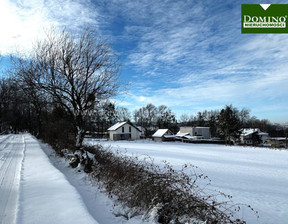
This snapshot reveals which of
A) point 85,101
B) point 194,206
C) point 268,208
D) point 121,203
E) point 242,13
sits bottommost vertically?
point 268,208

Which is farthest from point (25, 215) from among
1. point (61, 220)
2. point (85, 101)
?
point (85, 101)

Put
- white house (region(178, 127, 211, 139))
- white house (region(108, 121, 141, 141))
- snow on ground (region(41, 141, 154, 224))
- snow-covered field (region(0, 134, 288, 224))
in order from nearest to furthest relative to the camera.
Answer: snow-covered field (region(0, 134, 288, 224))
snow on ground (region(41, 141, 154, 224))
white house (region(108, 121, 141, 141))
white house (region(178, 127, 211, 139))

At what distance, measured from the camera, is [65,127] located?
13344 millimetres

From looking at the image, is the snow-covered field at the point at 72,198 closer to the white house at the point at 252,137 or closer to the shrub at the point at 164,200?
the shrub at the point at 164,200

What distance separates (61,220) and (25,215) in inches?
→ 34.6

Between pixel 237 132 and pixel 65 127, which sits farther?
pixel 237 132

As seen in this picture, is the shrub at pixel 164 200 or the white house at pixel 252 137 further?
the white house at pixel 252 137

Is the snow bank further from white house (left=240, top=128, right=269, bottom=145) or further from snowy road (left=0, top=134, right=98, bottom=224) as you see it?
white house (left=240, top=128, right=269, bottom=145)

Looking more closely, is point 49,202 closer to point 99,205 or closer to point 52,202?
point 52,202

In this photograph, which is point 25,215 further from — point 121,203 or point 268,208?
point 268,208

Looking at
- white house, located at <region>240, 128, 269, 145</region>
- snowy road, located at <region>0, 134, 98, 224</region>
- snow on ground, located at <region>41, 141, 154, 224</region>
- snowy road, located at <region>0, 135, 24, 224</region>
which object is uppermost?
snowy road, located at <region>0, 134, 98, 224</region>

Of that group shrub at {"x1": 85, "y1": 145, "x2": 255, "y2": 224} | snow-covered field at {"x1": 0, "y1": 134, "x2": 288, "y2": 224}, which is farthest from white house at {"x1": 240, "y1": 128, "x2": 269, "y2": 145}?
shrub at {"x1": 85, "y1": 145, "x2": 255, "y2": 224}

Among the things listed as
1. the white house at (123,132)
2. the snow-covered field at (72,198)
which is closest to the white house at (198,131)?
the white house at (123,132)

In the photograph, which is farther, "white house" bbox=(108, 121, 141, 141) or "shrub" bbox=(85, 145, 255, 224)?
"white house" bbox=(108, 121, 141, 141)
